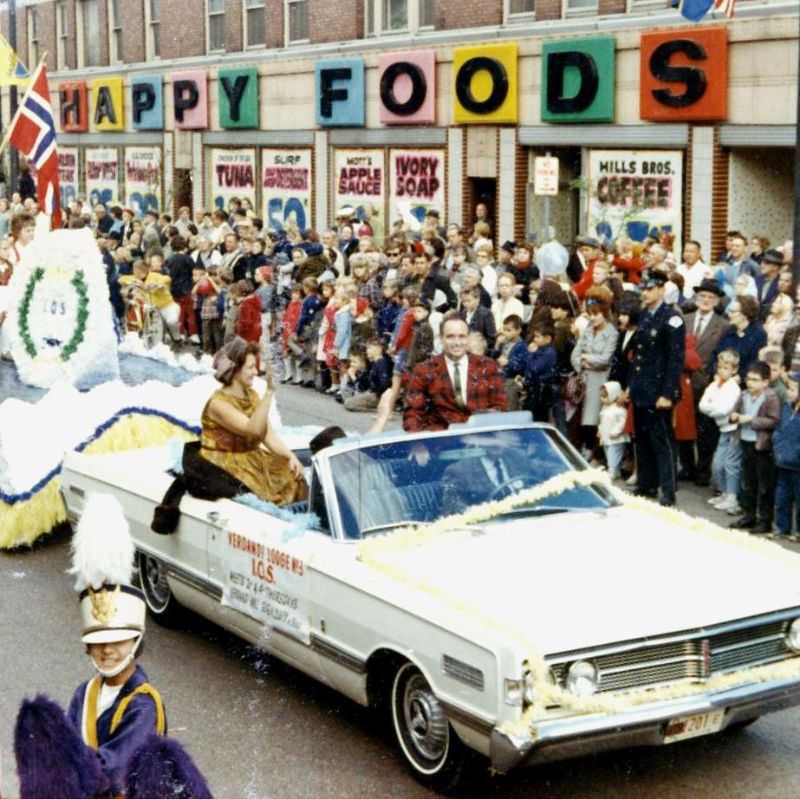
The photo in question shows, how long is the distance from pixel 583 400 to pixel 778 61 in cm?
859

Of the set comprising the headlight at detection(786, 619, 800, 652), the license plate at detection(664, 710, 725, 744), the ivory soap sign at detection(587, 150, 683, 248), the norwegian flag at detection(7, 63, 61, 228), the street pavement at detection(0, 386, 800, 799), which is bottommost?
the street pavement at detection(0, 386, 800, 799)

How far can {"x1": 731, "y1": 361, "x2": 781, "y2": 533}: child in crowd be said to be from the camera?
11.3 metres

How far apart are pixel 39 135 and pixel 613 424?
23.1 feet

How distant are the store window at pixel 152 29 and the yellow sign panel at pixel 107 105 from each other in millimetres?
1302

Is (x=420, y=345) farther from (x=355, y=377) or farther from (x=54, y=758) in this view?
(x=54, y=758)

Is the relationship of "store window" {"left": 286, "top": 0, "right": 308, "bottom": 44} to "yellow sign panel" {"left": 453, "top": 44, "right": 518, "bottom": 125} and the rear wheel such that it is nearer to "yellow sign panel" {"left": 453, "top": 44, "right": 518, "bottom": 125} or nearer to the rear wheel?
"yellow sign panel" {"left": 453, "top": 44, "right": 518, "bottom": 125}

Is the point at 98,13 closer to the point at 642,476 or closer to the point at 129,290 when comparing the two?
the point at 129,290

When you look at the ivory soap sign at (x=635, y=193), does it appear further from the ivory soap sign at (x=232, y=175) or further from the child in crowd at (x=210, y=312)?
the ivory soap sign at (x=232, y=175)

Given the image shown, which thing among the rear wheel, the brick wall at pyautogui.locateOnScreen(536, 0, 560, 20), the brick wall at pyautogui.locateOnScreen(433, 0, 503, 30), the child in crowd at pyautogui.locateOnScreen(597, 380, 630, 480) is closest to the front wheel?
the rear wheel

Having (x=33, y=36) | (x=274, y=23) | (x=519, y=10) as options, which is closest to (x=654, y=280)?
(x=519, y=10)

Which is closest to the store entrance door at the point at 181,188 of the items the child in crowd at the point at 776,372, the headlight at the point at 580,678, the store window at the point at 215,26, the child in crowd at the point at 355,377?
the store window at the point at 215,26

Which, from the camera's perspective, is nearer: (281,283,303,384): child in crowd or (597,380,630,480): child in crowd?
(597,380,630,480): child in crowd

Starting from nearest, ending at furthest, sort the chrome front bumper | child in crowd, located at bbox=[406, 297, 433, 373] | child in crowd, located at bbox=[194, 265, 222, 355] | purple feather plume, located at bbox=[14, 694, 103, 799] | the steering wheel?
purple feather plume, located at bbox=[14, 694, 103, 799]
the chrome front bumper
the steering wheel
child in crowd, located at bbox=[406, 297, 433, 373]
child in crowd, located at bbox=[194, 265, 222, 355]

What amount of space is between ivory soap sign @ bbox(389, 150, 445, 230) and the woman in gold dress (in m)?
17.6
